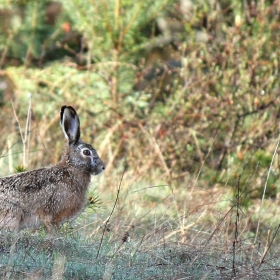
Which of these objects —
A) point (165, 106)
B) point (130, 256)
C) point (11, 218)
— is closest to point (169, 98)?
point (165, 106)

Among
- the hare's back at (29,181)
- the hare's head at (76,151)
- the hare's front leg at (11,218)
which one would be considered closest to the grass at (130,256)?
the hare's front leg at (11,218)

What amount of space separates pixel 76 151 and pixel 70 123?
25cm

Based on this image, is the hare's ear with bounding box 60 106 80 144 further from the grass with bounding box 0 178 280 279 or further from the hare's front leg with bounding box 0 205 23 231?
the hare's front leg with bounding box 0 205 23 231

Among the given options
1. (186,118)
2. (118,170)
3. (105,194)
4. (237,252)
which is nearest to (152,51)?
(186,118)

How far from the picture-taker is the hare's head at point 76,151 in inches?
259

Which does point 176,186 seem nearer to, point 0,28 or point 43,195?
point 43,195

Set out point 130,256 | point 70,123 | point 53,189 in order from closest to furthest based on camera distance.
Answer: point 130,256
point 53,189
point 70,123

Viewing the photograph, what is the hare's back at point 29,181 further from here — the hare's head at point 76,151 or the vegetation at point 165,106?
the vegetation at point 165,106

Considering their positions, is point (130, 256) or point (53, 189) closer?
point (130, 256)

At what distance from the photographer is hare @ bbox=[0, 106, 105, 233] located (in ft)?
19.3

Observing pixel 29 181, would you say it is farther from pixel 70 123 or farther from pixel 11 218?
pixel 70 123

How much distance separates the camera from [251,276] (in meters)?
5.05

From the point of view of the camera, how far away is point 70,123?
21.7 feet

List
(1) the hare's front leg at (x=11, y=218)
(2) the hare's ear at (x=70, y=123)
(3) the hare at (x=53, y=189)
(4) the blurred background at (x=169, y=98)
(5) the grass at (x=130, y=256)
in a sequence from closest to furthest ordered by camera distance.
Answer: (5) the grass at (x=130, y=256), (1) the hare's front leg at (x=11, y=218), (3) the hare at (x=53, y=189), (2) the hare's ear at (x=70, y=123), (4) the blurred background at (x=169, y=98)
